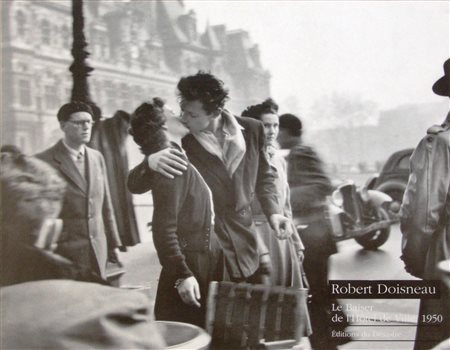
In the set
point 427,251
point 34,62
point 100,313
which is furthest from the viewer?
point 427,251

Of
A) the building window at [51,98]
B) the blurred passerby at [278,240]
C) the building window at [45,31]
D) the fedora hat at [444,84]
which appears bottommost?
the blurred passerby at [278,240]

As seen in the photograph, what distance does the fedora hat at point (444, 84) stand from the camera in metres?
4.62

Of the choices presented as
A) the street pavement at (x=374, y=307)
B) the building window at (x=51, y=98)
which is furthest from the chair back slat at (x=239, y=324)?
the building window at (x=51, y=98)

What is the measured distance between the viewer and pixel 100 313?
2.36m

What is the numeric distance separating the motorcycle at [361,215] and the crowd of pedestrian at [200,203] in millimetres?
128

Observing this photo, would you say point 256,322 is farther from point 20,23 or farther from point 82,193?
point 20,23

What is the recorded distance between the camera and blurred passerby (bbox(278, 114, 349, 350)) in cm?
447

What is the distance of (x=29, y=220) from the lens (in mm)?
3945

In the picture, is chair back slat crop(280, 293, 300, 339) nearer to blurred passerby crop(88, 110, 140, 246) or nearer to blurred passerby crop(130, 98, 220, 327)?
blurred passerby crop(130, 98, 220, 327)

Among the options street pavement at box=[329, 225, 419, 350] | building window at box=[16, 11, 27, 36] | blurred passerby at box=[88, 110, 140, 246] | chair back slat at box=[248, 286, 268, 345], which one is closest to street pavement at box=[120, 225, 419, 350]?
street pavement at box=[329, 225, 419, 350]

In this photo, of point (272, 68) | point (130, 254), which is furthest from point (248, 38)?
point (130, 254)

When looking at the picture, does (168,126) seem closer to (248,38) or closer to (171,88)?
(171,88)

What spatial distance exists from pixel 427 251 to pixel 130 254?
85.8 inches

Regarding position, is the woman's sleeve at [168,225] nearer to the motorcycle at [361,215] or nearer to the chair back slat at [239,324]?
the chair back slat at [239,324]
